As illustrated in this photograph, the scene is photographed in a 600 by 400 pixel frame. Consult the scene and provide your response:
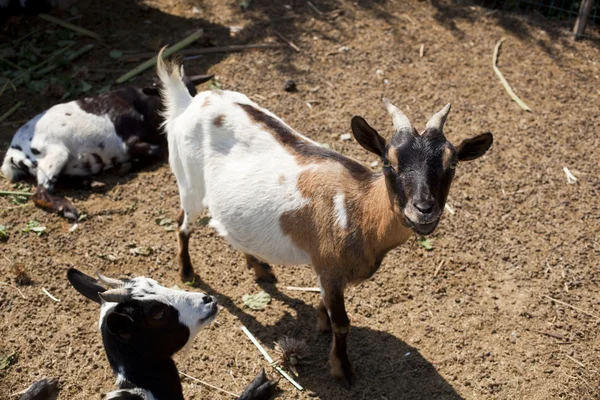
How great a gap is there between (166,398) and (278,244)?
51.3 inches

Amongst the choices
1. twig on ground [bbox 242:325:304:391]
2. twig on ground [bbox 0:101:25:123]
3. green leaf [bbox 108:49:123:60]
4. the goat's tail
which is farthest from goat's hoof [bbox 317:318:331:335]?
green leaf [bbox 108:49:123:60]

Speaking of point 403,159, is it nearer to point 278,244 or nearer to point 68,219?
point 278,244

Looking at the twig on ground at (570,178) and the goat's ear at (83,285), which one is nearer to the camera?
the goat's ear at (83,285)

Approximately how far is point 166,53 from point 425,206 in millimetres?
5317

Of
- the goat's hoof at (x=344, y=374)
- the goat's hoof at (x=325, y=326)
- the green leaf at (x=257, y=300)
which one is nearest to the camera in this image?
the goat's hoof at (x=344, y=374)

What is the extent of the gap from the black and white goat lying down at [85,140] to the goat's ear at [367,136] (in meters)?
2.95

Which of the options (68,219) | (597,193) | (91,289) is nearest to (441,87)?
(597,193)

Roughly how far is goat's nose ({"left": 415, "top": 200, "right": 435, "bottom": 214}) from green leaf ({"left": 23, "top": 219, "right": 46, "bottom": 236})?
3847 millimetres

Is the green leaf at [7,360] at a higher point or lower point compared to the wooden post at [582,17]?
lower

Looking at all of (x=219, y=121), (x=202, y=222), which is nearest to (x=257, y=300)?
(x=202, y=222)

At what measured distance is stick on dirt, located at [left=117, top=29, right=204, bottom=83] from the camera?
7640 millimetres

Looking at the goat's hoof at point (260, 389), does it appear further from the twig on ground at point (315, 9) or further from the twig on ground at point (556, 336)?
the twig on ground at point (315, 9)

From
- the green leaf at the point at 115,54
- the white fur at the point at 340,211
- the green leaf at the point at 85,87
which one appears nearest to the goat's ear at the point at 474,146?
the white fur at the point at 340,211

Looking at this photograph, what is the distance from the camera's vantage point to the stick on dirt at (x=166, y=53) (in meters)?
7.64
